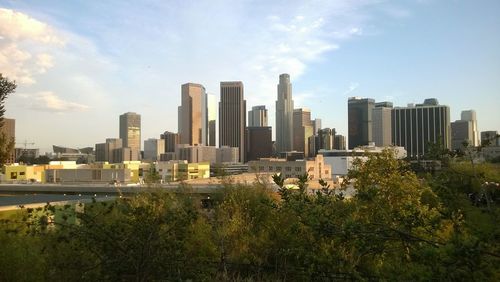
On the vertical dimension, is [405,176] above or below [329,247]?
above

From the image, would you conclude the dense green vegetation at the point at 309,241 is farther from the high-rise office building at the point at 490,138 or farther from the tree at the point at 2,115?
the tree at the point at 2,115

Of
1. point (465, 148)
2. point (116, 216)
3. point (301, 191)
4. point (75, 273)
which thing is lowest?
point (75, 273)

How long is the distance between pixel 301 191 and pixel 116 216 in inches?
121

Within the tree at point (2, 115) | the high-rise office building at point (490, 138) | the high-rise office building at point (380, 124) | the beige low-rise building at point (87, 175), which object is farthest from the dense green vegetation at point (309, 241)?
the high-rise office building at point (380, 124)

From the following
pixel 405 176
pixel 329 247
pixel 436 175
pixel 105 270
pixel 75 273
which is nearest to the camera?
pixel 436 175

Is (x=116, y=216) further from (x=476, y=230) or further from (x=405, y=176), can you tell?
(x=405, y=176)

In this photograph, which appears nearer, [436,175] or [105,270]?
[436,175]

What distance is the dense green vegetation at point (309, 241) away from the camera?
4.03 metres

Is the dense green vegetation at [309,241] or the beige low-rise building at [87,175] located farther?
the beige low-rise building at [87,175]

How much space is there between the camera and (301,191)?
22.1 feet

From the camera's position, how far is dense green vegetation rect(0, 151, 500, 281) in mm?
4027

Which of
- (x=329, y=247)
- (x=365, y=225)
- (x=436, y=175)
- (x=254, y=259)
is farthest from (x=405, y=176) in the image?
(x=365, y=225)

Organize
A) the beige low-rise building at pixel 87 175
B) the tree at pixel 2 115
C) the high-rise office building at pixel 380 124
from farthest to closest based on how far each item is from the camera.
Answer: the high-rise office building at pixel 380 124 → the beige low-rise building at pixel 87 175 → the tree at pixel 2 115

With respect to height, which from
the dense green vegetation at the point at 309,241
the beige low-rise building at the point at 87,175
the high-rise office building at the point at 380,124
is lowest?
the beige low-rise building at the point at 87,175
